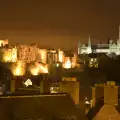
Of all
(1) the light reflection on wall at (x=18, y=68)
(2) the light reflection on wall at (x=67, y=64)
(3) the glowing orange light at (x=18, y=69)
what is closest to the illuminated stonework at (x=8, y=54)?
(1) the light reflection on wall at (x=18, y=68)

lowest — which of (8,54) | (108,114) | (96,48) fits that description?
(108,114)

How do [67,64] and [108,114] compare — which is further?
→ [67,64]

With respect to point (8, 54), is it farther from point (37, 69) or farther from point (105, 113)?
A: point (105, 113)

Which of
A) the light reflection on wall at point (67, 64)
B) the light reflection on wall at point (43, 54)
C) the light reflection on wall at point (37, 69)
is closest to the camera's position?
the light reflection on wall at point (37, 69)

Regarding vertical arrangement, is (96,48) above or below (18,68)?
above

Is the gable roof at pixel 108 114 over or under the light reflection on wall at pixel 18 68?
under

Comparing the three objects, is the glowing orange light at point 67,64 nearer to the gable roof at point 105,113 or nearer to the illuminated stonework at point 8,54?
the illuminated stonework at point 8,54

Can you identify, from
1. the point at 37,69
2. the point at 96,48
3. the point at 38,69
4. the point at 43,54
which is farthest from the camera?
the point at 96,48

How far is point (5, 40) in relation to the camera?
42375 mm

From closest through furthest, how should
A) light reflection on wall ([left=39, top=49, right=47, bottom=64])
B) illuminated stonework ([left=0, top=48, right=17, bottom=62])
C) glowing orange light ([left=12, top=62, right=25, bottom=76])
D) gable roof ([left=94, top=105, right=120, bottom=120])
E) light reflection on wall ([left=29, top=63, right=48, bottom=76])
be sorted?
gable roof ([left=94, top=105, right=120, bottom=120]) < glowing orange light ([left=12, top=62, right=25, bottom=76]) < light reflection on wall ([left=29, top=63, right=48, bottom=76]) < illuminated stonework ([left=0, top=48, right=17, bottom=62]) < light reflection on wall ([left=39, top=49, right=47, bottom=64])

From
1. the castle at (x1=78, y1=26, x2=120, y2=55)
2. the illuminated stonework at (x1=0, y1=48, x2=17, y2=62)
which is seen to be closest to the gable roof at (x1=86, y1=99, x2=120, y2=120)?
the illuminated stonework at (x1=0, y1=48, x2=17, y2=62)

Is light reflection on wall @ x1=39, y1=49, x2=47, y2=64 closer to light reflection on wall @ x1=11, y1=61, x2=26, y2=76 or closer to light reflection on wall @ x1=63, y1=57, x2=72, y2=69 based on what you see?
light reflection on wall @ x1=63, y1=57, x2=72, y2=69

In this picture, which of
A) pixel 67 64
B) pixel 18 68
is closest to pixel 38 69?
pixel 18 68

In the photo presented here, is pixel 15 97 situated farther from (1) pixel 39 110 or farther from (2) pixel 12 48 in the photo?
(2) pixel 12 48
